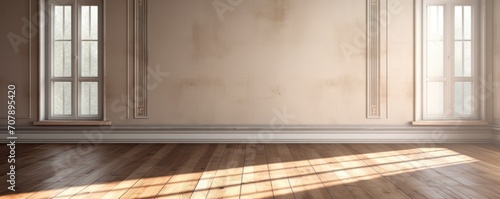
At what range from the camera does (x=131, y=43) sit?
7168 millimetres

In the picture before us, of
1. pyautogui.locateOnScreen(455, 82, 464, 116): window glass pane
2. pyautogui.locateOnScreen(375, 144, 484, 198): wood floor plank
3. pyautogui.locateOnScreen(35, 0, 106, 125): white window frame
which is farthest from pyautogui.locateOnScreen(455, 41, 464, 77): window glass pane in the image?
pyautogui.locateOnScreen(35, 0, 106, 125): white window frame

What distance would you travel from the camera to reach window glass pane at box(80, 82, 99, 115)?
24.0ft

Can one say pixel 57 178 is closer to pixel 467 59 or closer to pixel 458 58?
pixel 458 58

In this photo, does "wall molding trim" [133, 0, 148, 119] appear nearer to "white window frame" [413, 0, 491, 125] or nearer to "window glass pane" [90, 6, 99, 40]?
"window glass pane" [90, 6, 99, 40]

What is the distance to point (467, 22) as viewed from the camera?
23.9ft

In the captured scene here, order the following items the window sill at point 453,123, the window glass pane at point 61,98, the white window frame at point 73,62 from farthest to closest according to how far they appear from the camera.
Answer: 1. the window glass pane at point 61,98
2. the white window frame at point 73,62
3. the window sill at point 453,123

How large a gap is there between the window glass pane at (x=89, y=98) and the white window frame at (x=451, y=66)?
4884mm

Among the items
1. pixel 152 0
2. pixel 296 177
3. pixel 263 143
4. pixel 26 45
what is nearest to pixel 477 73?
pixel 263 143

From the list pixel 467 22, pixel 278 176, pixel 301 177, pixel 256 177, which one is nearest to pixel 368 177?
pixel 301 177

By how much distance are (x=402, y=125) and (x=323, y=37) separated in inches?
70.7

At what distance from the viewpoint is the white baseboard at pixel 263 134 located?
7129 millimetres

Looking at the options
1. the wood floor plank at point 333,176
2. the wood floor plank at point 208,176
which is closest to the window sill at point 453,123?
the wood floor plank at point 333,176

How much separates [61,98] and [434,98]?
577 centimetres

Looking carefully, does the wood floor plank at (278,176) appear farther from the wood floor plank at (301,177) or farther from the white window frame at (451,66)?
the white window frame at (451,66)
